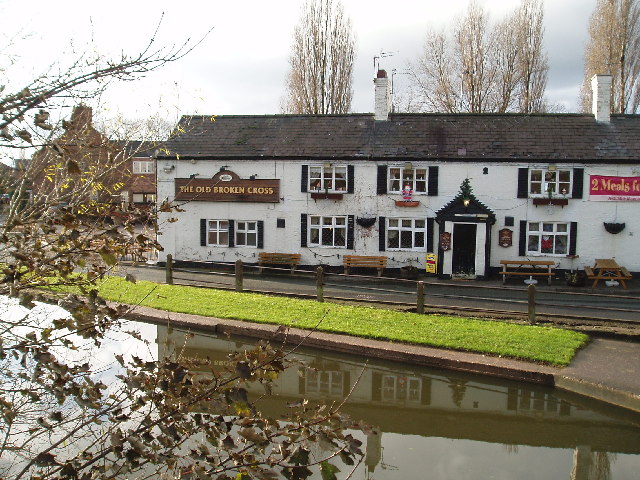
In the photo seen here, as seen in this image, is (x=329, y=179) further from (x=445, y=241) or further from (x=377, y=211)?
(x=445, y=241)

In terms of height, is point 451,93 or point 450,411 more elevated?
point 451,93

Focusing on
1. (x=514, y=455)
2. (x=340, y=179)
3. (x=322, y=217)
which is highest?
(x=340, y=179)

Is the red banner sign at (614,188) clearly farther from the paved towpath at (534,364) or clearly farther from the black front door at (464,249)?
the paved towpath at (534,364)

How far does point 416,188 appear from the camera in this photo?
19969mm

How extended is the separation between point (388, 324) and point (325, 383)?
3076 mm

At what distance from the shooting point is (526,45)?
33094 mm

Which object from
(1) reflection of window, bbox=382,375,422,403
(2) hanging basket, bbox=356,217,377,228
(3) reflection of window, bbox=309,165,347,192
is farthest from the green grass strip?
(3) reflection of window, bbox=309,165,347,192

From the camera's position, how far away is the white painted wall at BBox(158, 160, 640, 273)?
1902cm

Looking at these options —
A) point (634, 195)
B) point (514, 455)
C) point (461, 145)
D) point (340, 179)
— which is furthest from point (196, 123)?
point (514, 455)

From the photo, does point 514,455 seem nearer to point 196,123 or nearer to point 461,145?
point 461,145

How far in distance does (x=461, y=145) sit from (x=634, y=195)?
5.88 metres

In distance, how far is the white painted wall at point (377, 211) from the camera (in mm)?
19016

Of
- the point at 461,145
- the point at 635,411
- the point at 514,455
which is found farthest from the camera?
the point at 461,145

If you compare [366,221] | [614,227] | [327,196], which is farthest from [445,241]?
[614,227]
